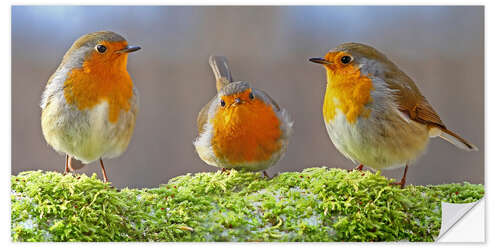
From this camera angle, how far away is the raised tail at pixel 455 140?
3.08 metres

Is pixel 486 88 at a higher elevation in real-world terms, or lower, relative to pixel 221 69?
lower

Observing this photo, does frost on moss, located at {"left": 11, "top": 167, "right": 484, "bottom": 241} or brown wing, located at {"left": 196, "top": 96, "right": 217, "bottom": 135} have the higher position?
brown wing, located at {"left": 196, "top": 96, "right": 217, "bottom": 135}

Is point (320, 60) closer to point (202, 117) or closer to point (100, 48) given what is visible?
point (202, 117)

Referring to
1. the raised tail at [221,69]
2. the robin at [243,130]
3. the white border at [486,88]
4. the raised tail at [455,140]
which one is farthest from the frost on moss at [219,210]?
the raised tail at [221,69]

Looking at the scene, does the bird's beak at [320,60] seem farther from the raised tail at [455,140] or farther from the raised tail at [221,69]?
the raised tail at [455,140]

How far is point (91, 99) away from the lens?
2.91 meters

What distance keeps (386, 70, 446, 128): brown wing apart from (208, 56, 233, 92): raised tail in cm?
94

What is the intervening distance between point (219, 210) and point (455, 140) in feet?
4.67

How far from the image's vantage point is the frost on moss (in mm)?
2781

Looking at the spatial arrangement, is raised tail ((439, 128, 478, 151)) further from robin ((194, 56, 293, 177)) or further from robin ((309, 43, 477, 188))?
robin ((194, 56, 293, 177))

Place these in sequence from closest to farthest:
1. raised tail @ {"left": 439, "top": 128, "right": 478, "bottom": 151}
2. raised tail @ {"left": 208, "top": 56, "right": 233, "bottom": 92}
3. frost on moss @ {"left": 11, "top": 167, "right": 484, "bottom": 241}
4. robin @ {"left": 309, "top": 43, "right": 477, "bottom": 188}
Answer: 1. frost on moss @ {"left": 11, "top": 167, "right": 484, "bottom": 241}
2. robin @ {"left": 309, "top": 43, "right": 477, "bottom": 188}
3. raised tail @ {"left": 439, "top": 128, "right": 478, "bottom": 151}
4. raised tail @ {"left": 208, "top": 56, "right": 233, "bottom": 92}

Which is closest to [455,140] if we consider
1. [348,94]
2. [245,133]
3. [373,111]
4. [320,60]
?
[373,111]

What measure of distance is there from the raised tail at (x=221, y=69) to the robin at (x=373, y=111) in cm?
55

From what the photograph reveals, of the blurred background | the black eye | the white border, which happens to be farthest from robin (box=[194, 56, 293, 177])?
the white border
